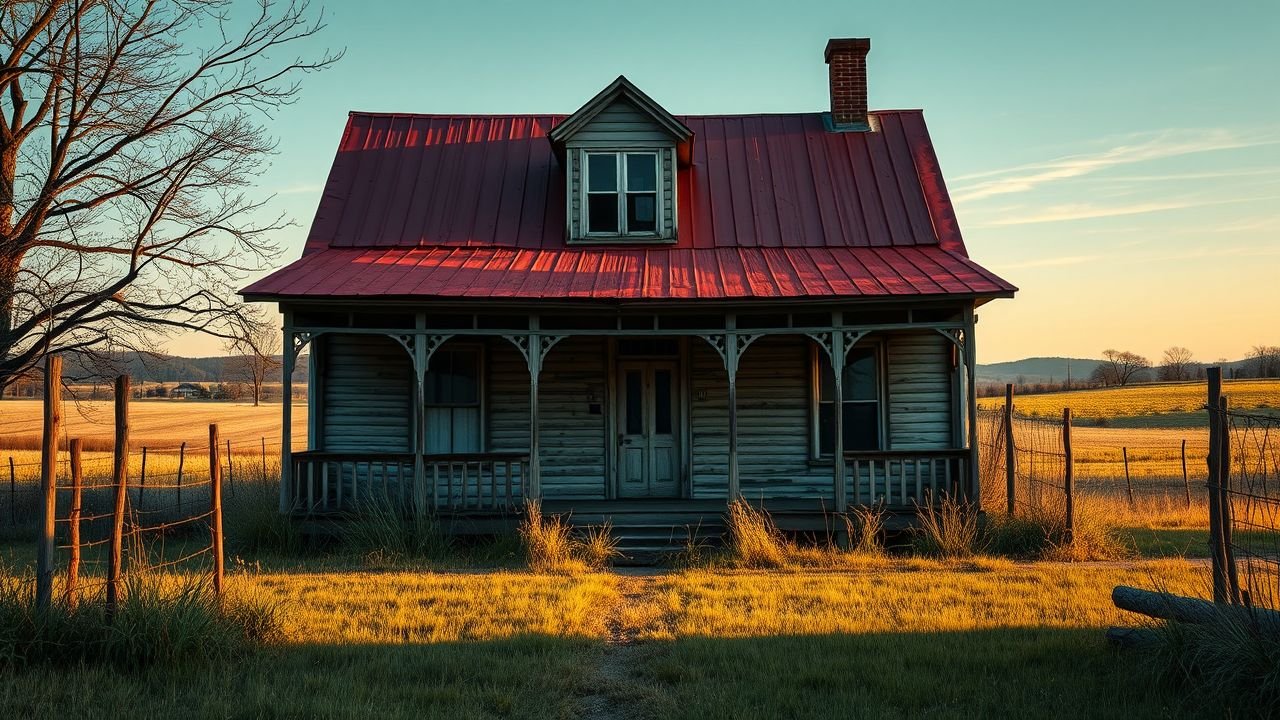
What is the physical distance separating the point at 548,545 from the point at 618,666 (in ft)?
14.0

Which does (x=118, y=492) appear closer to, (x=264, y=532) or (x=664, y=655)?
(x=664, y=655)

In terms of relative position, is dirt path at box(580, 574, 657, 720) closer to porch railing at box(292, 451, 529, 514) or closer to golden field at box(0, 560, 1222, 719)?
golden field at box(0, 560, 1222, 719)

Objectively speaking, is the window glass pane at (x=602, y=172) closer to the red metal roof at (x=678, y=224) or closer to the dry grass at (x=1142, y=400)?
the red metal roof at (x=678, y=224)

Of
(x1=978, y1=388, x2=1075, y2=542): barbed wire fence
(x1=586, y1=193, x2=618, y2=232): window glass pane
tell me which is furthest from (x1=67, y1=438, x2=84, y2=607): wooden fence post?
(x1=978, y1=388, x2=1075, y2=542): barbed wire fence

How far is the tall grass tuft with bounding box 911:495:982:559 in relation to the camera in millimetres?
11961

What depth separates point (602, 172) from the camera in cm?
1494

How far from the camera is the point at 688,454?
14.3 meters

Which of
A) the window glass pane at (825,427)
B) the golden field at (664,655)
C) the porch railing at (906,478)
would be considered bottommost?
the golden field at (664,655)

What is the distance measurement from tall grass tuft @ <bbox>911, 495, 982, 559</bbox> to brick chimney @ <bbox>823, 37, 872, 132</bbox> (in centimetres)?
776

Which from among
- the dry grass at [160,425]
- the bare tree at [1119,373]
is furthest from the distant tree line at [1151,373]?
the dry grass at [160,425]

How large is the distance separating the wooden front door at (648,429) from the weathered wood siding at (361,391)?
353 centimetres

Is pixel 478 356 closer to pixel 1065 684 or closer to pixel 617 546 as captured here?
pixel 617 546

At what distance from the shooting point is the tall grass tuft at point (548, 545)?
11.2m

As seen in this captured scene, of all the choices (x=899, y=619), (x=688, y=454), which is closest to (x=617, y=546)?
(x=688, y=454)
